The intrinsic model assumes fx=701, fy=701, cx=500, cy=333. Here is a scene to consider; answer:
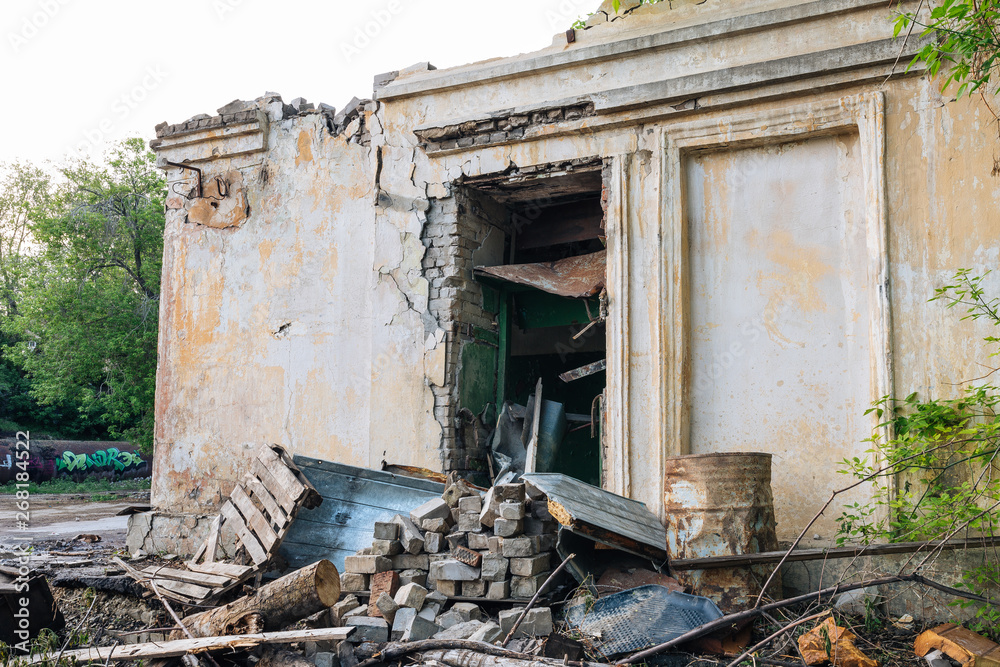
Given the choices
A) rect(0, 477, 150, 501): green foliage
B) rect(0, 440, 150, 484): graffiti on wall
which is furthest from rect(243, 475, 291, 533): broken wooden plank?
rect(0, 440, 150, 484): graffiti on wall

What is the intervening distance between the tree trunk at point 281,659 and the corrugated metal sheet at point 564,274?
344cm

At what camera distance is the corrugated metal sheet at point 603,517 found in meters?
4.18

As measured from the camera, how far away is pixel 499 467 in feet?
20.7

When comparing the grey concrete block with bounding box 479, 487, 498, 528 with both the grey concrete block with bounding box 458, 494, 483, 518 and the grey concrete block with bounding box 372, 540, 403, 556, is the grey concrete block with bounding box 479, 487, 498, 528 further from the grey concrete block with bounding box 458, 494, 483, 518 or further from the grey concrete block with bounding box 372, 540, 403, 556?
the grey concrete block with bounding box 372, 540, 403, 556

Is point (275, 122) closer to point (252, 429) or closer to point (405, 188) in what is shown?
point (405, 188)

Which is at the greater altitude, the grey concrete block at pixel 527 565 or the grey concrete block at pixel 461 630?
the grey concrete block at pixel 527 565

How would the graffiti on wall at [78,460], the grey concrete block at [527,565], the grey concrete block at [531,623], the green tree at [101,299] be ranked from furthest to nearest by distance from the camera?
1. the graffiti on wall at [78,460]
2. the green tree at [101,299]
3. the grey concrete block at [527,565]
4. the grey concrete block at [531,623]

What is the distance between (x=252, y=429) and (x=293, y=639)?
11.0ft

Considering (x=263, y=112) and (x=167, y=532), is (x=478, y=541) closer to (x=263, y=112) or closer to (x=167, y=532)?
(x=167, y=532)

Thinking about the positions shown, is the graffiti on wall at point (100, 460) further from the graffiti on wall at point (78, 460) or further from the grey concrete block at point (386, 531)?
the grey concrete block at point (386, 531)

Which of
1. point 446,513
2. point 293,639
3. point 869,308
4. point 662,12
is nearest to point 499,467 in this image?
point 446,513

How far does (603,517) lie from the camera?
14.4 ft

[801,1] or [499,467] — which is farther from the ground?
[801,1]

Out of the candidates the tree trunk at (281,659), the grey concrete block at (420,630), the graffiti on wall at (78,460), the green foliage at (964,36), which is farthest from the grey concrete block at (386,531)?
the graffiti on wall at (78,460)
